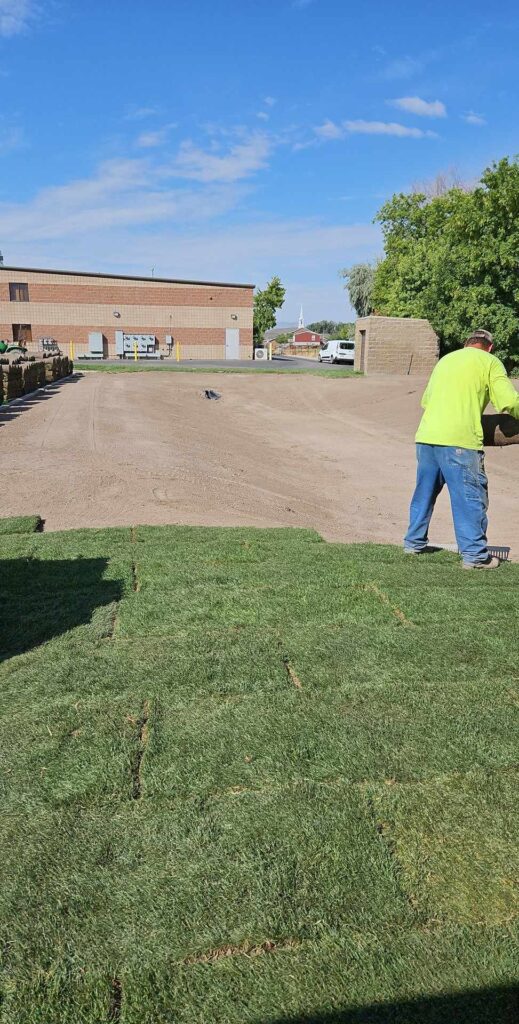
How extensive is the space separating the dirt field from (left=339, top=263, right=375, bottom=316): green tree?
5499cm

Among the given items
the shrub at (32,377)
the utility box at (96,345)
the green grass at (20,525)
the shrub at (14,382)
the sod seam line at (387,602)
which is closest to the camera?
the sod seam line at (387,602)

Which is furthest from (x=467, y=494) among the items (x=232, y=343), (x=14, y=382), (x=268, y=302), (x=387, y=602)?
(x=268, y=302)

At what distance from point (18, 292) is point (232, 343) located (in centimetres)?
1652

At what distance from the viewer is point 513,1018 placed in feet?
6.01

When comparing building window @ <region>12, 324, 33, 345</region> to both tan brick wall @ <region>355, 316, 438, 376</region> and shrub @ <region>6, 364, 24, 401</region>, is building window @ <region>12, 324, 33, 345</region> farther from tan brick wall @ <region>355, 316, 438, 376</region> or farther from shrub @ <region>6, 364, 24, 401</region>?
shrub @ <region>6, 364, 24, 401</region>

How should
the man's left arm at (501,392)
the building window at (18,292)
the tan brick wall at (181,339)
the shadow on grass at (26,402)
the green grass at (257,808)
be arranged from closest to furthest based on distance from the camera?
the green grass at (257,808) < the man's left arm at (501,392) < the shadow on grass at (26,402) < the building window at (18,292) < the tan brick wall at (181,339)

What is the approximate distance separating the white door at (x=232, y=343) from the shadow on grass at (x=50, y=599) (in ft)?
181

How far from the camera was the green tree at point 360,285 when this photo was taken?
76400mm

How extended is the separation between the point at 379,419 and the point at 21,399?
10007mm

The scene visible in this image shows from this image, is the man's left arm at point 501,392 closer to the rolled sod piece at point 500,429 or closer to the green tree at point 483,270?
the rolled sod piece at point 500,429

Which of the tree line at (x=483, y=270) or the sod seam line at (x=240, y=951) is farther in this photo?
the tree line at (x=483, y=270)

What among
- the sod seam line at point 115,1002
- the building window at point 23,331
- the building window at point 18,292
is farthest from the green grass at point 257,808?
the building window at point 18,292

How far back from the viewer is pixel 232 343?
2339 inches

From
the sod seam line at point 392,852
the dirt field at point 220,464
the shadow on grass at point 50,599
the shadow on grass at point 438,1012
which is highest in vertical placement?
the sod seam line at point 392,852
